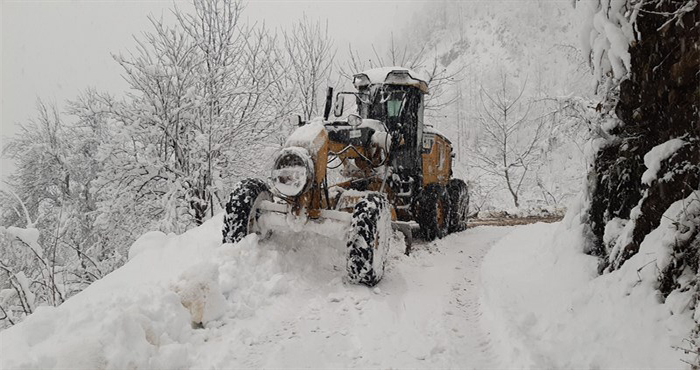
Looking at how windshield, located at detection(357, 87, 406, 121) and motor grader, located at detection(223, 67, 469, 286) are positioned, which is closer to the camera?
motor grader, located at detection(223, 67, 469, 286)

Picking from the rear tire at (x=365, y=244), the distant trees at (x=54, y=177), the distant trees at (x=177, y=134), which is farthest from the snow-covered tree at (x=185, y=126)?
the rear tire at (x=365, y=244)

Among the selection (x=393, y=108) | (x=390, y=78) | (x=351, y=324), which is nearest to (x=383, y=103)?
(x=393, y=108)

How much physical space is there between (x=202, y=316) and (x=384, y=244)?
7.04 ft

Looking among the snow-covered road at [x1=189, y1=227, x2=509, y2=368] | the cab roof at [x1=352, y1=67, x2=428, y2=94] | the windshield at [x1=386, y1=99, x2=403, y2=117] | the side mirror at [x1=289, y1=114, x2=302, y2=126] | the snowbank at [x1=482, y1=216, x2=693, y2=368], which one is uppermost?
the cab roof at [x1=352, y1=67, x2=428, y2=94]

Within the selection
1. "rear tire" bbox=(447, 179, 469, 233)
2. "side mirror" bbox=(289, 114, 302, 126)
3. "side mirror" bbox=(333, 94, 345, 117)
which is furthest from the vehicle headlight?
"rear tire" bbox=(447, 179, 469, 233)

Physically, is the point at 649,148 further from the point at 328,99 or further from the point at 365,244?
the point at 328,99

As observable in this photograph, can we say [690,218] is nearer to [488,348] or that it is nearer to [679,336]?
[679,336]

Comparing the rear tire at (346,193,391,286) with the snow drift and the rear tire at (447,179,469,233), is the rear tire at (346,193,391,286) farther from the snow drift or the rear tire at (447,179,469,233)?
the rear tire at (447,179,469,233)

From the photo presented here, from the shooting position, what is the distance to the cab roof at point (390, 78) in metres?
6.89

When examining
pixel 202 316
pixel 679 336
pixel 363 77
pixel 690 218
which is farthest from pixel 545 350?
pixel 363 77

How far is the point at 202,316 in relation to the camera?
3.46m

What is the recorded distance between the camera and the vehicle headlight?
4.40 meters

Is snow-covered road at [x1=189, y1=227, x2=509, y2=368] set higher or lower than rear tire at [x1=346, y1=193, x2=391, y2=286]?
lower

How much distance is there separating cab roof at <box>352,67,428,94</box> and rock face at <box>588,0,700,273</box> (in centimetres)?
346
